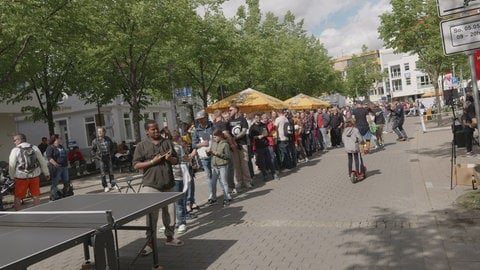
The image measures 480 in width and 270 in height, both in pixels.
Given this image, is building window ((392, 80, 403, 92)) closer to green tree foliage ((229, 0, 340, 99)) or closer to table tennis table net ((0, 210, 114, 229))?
green tree foliage ((229, 0, 340, 99))

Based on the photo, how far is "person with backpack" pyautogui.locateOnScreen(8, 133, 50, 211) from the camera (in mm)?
10078

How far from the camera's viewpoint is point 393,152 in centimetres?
1570

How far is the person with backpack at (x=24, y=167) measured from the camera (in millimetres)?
10078

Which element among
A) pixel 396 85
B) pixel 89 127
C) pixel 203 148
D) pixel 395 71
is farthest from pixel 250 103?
pixel 395 71

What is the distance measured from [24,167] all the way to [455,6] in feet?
28.7

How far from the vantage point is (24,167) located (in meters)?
10.1

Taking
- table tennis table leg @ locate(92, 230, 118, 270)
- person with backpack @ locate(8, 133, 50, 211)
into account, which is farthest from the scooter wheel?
table tennis table leg @ locate(92, 230, 118, 270)

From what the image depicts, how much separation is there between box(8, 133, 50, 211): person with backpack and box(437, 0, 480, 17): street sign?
8.35m

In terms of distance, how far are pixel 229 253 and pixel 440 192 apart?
441 cm

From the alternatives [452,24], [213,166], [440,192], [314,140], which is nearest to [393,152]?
[314,140]

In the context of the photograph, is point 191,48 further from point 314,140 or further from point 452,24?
point 452,24

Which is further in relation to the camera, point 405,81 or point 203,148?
point 405,81

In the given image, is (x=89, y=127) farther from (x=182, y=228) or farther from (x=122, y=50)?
(x=182, y=228)

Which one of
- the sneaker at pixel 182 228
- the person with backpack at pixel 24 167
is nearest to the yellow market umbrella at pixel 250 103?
the person with backpack at pixel 24 167
